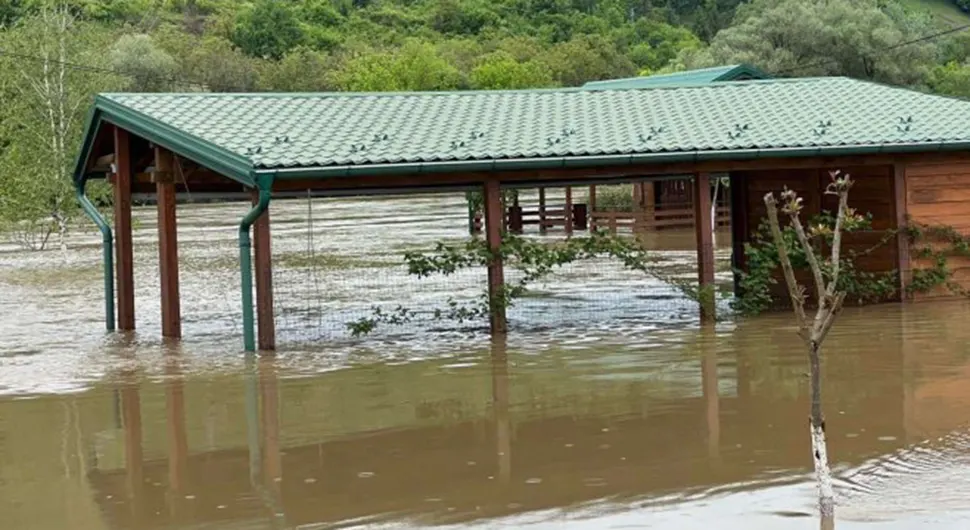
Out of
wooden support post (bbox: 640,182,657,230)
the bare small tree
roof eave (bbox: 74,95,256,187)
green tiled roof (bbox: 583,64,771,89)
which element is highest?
green tiled roof (bbox: 583,64,771,89)

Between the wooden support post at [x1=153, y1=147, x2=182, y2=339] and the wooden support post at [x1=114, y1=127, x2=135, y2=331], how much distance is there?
1.21 metres

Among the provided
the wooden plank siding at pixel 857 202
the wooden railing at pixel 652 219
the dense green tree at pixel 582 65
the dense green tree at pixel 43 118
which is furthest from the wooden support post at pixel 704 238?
the dense green tree at pixel 582 65

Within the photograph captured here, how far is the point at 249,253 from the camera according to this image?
15172 mm

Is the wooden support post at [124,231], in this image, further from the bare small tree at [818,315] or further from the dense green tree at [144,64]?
the dense green tree at [144,64]

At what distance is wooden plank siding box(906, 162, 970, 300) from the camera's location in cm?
1738

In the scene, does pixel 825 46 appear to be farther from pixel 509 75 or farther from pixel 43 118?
pixel 509 75

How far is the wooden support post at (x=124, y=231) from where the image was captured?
1822cm

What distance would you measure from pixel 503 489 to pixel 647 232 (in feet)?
91.4

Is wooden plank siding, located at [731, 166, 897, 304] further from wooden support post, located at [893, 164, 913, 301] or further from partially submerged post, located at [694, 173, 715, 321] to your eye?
partially submerged post, located at [694, 173, 715, 321]

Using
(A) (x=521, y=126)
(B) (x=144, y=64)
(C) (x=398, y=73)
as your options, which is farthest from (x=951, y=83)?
(A) (x=521, y=126)

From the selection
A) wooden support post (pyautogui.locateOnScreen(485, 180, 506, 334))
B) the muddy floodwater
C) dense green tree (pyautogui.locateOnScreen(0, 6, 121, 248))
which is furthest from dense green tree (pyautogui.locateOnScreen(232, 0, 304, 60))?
wooden support post (pyautogui.locateOnScreen(485, 180, 506, 334))

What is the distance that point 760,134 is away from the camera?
16.9 metres

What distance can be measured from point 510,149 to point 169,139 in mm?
3579

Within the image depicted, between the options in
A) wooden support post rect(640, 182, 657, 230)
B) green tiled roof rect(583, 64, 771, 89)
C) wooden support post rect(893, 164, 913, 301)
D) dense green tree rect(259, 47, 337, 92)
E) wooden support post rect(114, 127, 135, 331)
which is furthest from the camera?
dense green tree rect(259, 47, 337, 92)
